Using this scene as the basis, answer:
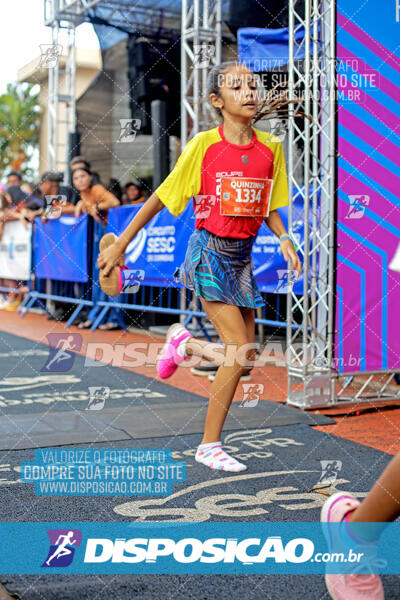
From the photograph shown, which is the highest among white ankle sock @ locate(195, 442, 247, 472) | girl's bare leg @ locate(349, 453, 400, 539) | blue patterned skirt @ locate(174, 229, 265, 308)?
blue patterned skirt @ locate(174, 229, 265, 308)

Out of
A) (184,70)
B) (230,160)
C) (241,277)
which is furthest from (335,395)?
(184,70)

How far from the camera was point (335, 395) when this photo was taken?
523 centimetres

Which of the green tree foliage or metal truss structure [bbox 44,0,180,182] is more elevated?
→ metal truss structure [bbox 44,0,180,182]

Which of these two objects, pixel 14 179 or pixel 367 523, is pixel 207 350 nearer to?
pixel 367 523

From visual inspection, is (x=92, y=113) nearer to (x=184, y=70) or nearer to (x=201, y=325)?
(x=184, y=70)

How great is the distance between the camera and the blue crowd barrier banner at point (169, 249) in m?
6.79

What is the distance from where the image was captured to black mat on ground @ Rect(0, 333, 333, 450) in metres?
4.18

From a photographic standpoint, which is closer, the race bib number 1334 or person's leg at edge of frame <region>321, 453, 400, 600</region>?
person's leg at edge of frame <region>321, 453, 400, 600</region>

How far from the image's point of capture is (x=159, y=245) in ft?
27.1

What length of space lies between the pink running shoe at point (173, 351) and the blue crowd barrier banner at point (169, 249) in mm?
2627

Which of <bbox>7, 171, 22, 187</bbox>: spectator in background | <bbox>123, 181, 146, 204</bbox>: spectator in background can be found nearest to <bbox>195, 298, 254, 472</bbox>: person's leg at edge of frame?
<bbox>123, 181, 146, 204</bbox>: spectator in background

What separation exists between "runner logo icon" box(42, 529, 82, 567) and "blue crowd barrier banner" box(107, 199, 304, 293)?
13.2 feet

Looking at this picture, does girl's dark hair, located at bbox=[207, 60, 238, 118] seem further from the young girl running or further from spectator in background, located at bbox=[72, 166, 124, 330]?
spectator in background, located at bbox=[72, 166, 124, 330]

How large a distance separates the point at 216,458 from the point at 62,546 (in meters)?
1.18
